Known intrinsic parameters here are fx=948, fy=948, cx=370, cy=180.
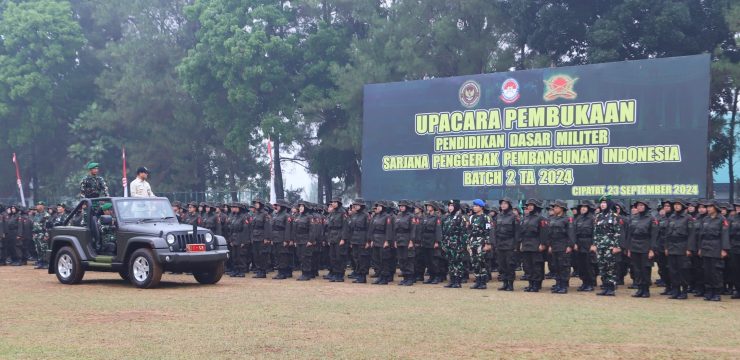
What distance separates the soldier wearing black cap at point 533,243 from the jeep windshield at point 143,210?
6983mm

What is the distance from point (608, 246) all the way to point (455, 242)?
323cm

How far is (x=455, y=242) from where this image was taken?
19.1 m

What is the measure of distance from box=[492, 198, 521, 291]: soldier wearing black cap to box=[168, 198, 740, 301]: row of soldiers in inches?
0.8

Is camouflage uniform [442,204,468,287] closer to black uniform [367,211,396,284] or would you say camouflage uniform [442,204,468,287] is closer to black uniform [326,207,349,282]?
black uniform [367,211,396,284]

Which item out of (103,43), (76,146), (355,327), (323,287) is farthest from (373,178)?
(103,43)

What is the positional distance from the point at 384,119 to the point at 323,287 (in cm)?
1147

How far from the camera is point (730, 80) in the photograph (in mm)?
32406

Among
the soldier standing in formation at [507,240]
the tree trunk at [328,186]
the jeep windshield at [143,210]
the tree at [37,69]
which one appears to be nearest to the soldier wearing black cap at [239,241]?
the jeep windshield at [143,210]

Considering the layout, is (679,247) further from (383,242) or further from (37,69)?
(37,69)

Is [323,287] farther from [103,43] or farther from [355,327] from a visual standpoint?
[103,43]

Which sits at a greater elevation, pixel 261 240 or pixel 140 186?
pixel 140 186

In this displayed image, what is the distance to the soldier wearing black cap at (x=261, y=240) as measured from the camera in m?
21.7

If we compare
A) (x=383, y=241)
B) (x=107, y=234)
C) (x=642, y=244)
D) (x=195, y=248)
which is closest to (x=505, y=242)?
(x=642, y=244)

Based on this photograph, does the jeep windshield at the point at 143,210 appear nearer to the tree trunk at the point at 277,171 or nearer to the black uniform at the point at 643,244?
the black uniform at the point at 643,244
